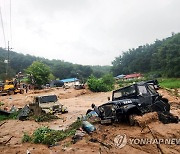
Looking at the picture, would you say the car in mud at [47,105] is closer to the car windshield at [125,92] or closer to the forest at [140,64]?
the car windshield at [125,92]

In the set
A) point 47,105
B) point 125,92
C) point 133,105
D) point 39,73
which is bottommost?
point 47,105

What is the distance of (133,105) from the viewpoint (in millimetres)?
9422

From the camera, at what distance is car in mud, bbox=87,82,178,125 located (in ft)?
30.7

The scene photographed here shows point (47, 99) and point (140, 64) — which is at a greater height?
point (140, 64)

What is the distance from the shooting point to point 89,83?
41281 millimetres

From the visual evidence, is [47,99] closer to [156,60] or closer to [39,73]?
[39,73]

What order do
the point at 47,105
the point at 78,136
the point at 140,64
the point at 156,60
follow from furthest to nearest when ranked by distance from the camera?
1. the point at 140,64
2. the point at 156,60
3. the point at 47,105
4. the point at 78,136

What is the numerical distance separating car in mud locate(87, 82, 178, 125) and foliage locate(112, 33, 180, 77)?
54.6 m

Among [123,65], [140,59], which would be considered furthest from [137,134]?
[123,65]

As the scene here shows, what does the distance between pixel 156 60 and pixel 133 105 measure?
80.0 metres

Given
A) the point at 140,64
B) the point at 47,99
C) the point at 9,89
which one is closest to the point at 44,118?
the point at 47,99

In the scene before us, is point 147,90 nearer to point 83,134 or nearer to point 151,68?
point 83,134

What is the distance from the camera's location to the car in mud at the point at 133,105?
369 inches

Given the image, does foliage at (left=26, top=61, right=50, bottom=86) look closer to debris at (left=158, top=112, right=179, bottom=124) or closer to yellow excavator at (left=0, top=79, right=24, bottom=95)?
yellow excavator at (left=0, top=79, right=24, bottom=95)
